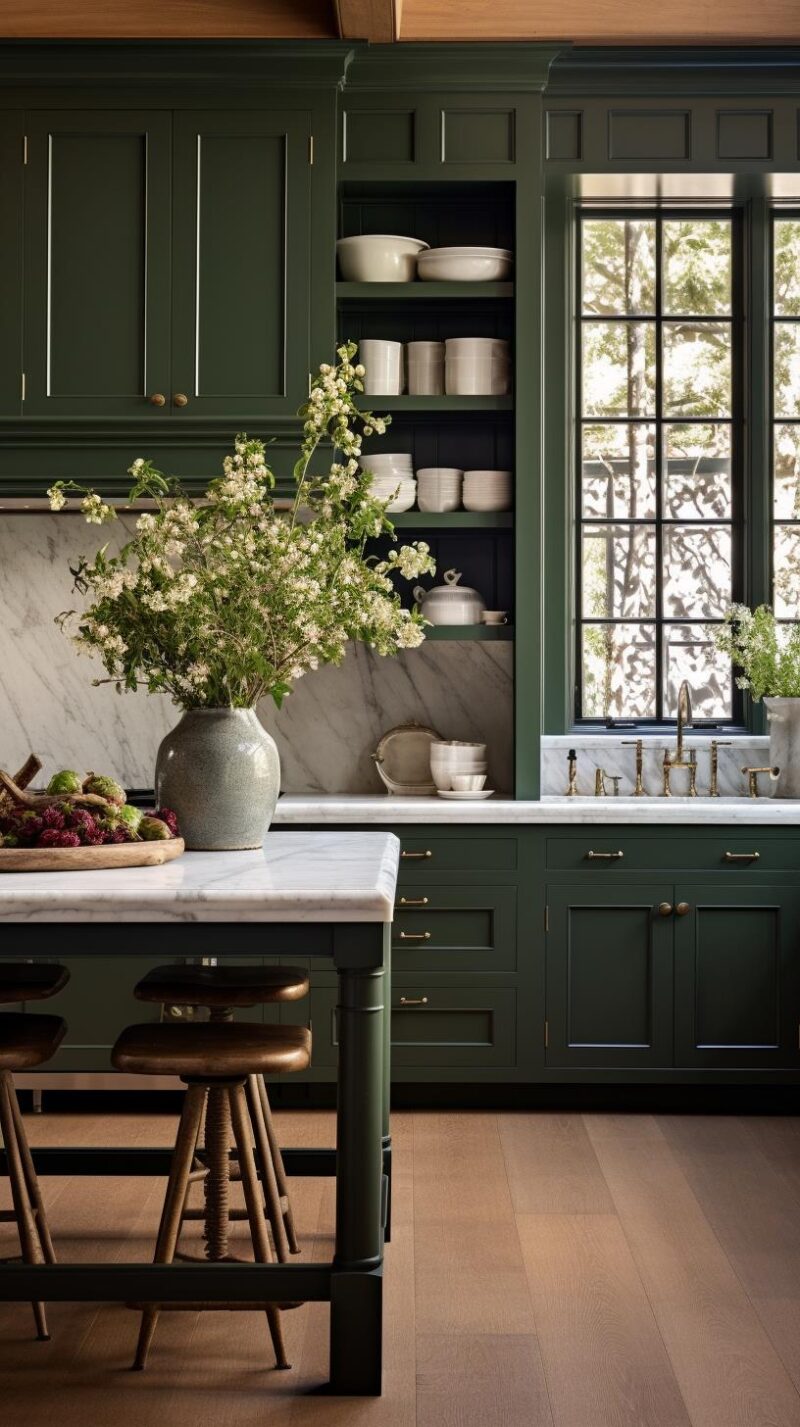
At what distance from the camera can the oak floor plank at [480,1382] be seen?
2.37 m

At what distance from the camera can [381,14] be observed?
4199mm

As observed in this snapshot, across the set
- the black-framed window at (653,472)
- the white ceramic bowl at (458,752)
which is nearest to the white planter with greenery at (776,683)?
the black-framed window at (653,472)

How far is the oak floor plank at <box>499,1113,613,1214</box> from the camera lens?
11.2ft

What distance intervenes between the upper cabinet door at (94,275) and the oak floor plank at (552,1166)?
242 centimetres

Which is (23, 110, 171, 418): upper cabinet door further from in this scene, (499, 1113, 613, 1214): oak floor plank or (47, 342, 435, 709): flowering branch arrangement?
(499, 1113, 613, 1214): oak floor plank

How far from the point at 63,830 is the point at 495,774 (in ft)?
A: 7.84

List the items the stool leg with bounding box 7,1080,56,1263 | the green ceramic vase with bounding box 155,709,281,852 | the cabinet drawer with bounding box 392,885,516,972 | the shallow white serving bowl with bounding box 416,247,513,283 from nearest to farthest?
the stool leg with bounding box 7,1080,56,1263 < the green ceramic vase with bounding box 155,709,281,852 < the cabinet drawer with bounding box 392,885,516,972 < the shallow white serving bowl with bounding box 416,247,513,283

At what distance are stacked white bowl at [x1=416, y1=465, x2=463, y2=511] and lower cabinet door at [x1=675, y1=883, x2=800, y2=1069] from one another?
4.67 feet

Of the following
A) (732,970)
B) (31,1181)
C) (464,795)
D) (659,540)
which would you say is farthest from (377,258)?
(31,1181)

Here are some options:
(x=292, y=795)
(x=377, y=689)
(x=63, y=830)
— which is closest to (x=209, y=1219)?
(x=63, y=830)

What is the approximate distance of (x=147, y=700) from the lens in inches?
192

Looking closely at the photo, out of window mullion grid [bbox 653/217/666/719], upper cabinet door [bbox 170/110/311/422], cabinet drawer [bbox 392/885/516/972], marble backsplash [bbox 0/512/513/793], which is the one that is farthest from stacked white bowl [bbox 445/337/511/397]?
cabinet drawer [bbox 392/885/516/972]

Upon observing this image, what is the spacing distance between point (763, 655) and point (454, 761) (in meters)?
1.06

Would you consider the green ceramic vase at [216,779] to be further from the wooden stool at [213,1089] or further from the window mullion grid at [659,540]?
the window mullion grid at [659,540]
